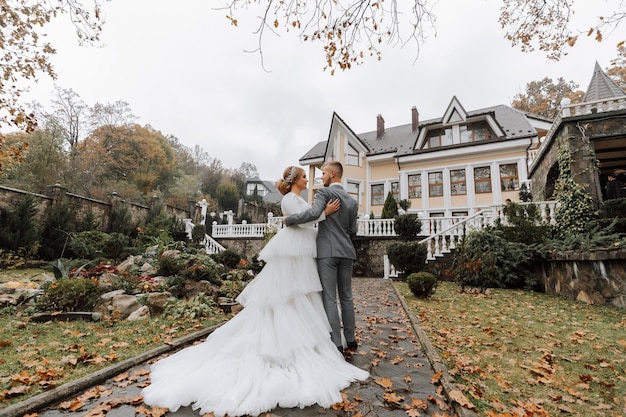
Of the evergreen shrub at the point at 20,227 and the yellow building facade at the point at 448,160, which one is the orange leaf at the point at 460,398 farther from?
the yellow building facade at the point at 448,160

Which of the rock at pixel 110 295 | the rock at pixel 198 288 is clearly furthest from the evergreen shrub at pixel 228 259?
the rock at pixel 110 295

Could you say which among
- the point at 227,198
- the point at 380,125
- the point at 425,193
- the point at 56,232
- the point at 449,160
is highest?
the point at 380,125

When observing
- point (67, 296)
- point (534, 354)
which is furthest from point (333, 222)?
point (67, 296)

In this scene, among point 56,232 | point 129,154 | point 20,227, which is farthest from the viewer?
point 129,154

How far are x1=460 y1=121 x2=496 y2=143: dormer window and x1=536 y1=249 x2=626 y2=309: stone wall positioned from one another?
16.0 meters

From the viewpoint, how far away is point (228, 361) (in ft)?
9.73

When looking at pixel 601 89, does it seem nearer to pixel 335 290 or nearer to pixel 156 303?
pixel 335 290

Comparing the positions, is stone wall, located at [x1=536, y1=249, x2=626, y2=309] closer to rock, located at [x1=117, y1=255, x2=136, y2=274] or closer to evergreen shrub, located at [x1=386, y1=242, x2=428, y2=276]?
evergreen shrub, located at [x1=386, y1=242, x2=428, y2=276]

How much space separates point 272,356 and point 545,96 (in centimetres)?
3775

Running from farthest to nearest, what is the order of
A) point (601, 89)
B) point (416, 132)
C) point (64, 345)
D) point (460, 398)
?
1. point (416, 132)
2. point (601, 89)
3. point (64, 345)
4. point (460, 398)

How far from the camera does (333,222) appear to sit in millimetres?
3764

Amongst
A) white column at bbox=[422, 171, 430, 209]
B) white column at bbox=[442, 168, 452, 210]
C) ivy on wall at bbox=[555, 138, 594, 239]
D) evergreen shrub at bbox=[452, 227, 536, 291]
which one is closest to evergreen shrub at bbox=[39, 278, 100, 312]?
evergreen shrub at bbox=[452, 227, 536, 291]

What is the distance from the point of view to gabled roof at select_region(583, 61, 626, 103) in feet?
42.2

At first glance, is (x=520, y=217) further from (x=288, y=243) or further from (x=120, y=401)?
(x=120, y=401)
